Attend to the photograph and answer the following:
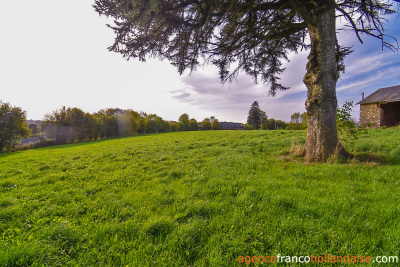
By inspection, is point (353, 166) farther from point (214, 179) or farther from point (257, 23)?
point (257, 23)

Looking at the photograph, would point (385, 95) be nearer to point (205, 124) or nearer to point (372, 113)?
point (372, 113)

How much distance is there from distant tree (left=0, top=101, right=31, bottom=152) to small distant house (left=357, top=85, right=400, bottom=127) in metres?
49.7

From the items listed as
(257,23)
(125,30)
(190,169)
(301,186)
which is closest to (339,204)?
(301,186)

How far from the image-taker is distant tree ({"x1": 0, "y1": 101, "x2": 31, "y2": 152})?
899 inches

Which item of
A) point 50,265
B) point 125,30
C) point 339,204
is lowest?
point 50,265

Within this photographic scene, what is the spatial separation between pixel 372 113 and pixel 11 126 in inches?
2112

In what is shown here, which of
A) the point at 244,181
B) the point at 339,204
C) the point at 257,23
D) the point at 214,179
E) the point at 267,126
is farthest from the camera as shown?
the point at 267,126

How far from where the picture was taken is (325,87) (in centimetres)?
517

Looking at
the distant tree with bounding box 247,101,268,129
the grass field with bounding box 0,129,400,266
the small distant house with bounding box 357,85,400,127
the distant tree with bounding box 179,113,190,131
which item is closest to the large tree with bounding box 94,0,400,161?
the grass field with bounding box 0,129,400,266

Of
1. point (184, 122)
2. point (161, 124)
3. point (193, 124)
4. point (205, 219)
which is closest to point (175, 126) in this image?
point (184, 122)

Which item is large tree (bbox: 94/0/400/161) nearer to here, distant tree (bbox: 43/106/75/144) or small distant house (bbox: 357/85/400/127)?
small distant house (bbox: 357/85/400/127)

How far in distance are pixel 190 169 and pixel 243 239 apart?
3.43 m

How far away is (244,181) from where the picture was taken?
12.6 feet

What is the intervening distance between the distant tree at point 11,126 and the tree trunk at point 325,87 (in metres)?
38.0
